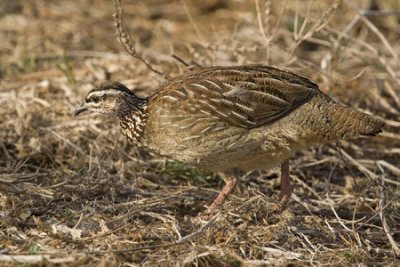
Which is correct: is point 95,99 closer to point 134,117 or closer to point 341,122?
point 134,117

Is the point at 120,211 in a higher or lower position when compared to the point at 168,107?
lower

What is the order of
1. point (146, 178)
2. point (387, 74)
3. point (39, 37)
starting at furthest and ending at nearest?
point (39, 37) < point (387, 74) < point (146, 178)

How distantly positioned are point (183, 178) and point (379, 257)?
2.24 metres

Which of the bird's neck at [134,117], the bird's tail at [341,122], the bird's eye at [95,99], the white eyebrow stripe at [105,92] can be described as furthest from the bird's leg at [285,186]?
the bird's eye at [95,99]

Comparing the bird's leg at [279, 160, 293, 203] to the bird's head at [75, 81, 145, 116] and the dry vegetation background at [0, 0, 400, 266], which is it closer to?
the dry vegetation background at [0, 0, 400, 266]

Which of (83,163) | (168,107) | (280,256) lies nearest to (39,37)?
(83,163)

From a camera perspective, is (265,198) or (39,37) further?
(39,37)

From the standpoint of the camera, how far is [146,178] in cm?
734

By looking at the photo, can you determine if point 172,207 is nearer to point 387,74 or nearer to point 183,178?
point 183,178

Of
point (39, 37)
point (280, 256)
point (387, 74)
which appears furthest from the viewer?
point (39, 37)

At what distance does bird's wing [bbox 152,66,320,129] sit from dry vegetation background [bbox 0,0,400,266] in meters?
0.75

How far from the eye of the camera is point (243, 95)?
6.41m

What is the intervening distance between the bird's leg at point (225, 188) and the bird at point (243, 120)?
51 millimetres

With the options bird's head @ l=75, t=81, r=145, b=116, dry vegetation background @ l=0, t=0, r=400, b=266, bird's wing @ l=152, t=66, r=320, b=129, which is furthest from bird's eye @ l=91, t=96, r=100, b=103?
dry vegetation background @ l=0, t=0, r=400, b=266
